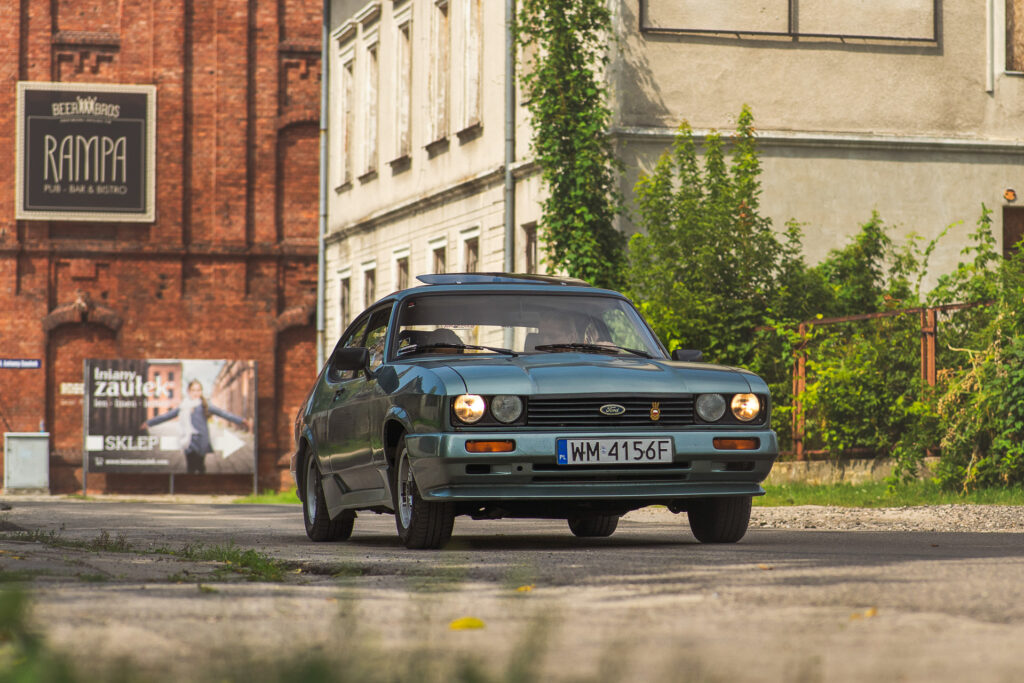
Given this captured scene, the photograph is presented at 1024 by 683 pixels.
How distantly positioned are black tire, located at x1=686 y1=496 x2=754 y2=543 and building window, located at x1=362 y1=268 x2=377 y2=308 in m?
26.1

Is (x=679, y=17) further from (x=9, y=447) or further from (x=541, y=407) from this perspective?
(x=9, y=447)

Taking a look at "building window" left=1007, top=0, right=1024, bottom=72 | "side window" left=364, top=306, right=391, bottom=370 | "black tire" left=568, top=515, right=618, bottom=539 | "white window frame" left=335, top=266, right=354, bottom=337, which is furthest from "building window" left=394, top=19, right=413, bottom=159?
"side window" left=364, top=306, right=391, bottom=370

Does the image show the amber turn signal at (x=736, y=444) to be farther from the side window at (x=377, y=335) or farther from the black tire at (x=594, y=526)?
the black tire at (x=594, y=526)

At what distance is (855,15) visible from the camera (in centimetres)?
2470

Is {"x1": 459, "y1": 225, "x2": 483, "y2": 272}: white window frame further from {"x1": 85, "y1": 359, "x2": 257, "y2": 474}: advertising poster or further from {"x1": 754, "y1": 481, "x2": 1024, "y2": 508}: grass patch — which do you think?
{"x1": 85, "y1": 359, "x2": 257, "y2": 474}: advertising poster

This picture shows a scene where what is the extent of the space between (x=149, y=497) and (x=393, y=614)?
1481 inches

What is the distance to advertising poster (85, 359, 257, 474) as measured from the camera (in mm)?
42594

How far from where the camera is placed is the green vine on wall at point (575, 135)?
23500mm

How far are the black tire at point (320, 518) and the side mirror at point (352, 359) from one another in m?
1.18

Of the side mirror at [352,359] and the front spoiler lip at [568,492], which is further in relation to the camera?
the side mirror at [352,359]

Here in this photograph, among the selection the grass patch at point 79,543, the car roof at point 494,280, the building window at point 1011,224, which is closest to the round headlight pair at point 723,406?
the car roof at point 494,280

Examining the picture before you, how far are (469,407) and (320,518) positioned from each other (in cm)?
297

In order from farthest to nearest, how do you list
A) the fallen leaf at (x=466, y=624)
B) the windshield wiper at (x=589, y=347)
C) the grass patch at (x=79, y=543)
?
the windshield wiper at (x=589, y=347), the grass patch at (x=79, y=543), the fallen leaf at (x=466, y=624)

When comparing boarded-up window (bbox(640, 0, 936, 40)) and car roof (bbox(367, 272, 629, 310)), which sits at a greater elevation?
boarded-up window (bbox(640, 0, 936, 40))
